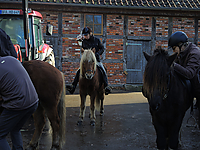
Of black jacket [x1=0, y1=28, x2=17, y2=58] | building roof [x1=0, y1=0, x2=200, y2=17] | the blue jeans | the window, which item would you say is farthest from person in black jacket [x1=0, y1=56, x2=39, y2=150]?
the window

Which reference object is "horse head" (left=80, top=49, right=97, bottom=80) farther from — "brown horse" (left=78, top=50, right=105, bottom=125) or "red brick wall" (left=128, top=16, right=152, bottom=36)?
"red brick wall" (left=128, top=16, right=152, bottom=36)

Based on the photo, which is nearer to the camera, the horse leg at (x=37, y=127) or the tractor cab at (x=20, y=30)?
the horse leg at (x=37, y=127)

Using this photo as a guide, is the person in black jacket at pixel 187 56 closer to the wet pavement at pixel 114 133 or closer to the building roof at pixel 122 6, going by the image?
the wet pavement at pixel 114 133

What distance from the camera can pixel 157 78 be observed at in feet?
9.28

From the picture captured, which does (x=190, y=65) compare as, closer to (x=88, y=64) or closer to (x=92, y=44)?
(x=88, y=64)

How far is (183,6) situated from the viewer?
502 inches

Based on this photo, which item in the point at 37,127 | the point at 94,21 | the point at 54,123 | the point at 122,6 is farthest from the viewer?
the point at 94,21

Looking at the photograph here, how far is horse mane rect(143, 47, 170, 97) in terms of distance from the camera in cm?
283

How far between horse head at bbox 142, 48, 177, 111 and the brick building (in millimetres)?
9293

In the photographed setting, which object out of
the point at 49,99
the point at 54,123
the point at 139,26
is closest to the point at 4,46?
the point at 49,99

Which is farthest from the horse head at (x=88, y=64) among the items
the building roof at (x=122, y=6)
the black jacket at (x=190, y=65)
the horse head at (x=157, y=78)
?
the building roof at (x=122, y=6)

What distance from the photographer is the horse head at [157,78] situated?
2794mm

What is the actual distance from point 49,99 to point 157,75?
196cm

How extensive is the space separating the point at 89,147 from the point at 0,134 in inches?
80.1
